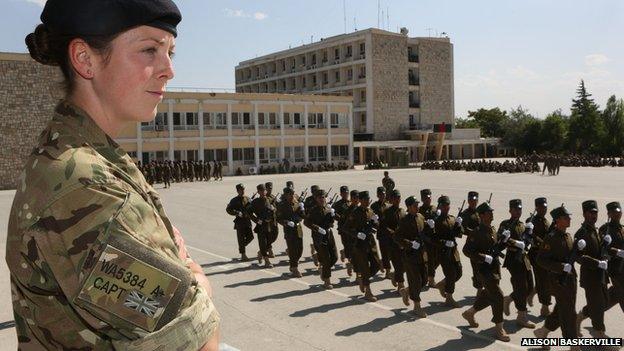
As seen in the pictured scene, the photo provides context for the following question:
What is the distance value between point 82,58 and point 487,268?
7268mm

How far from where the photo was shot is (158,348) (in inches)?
39.8

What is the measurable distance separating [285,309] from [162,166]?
27.9 meters

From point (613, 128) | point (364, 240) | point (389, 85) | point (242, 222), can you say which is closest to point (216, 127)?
point (389, 85)

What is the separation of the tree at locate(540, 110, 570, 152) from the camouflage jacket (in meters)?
71.9

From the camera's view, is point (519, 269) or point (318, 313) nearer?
point (519, 269)

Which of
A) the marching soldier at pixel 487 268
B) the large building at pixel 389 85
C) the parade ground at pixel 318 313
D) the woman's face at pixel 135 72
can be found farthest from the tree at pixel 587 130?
the woman's face at pixel 135 72

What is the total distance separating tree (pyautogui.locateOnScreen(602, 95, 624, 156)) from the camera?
6116cm

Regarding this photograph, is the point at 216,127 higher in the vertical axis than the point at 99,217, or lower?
higher

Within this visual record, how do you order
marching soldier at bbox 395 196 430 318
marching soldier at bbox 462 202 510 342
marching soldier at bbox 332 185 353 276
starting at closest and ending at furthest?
marching soldier at bbox 462 202 510 342
marching soldier at bbox 395 196 430 318
marching soldier at bbox 332 185 353 276

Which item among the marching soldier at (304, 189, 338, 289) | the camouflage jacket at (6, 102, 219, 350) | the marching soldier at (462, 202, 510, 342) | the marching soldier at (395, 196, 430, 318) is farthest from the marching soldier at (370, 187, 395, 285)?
the camouflage jacket at (6, 102, 219, 350)

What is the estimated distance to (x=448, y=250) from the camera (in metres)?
9.22

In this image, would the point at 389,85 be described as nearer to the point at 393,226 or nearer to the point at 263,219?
the point at 263,219

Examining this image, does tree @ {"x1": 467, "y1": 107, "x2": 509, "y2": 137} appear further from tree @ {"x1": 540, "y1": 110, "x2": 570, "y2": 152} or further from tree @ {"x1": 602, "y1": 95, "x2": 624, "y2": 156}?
tree @ {"x1": 602, "y1": 95, "x2": 624, "y2": 156}

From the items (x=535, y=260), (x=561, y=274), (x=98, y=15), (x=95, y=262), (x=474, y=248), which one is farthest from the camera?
(x=535, y=260)
